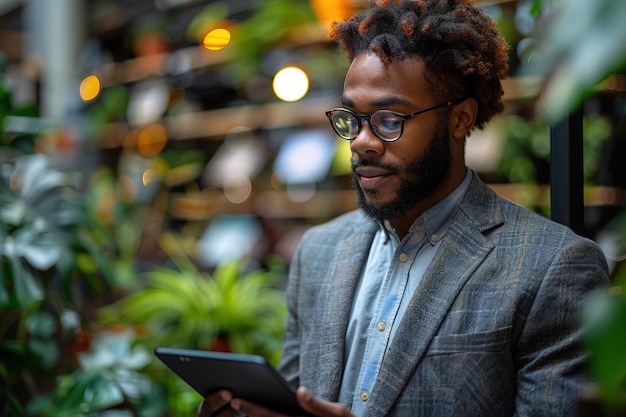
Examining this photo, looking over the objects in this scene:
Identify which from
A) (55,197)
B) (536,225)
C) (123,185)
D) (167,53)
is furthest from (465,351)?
(167,53)

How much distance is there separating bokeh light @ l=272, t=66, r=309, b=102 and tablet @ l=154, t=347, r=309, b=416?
3926mm

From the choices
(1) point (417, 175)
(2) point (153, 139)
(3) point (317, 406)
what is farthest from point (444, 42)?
(2) point (153, 139)

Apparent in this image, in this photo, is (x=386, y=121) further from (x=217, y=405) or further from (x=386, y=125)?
(x=217, y=405)

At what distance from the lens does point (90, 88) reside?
7406 mm

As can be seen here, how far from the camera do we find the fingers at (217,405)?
56.9 inches

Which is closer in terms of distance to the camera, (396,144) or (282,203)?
(396,144)

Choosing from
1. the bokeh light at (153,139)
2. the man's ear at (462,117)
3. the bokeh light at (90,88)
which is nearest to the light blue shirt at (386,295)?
the man's ear at (462,117)

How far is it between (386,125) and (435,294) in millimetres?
331

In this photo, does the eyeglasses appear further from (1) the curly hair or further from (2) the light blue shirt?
(2) the light blue shirt

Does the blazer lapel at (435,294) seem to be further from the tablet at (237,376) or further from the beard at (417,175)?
the tablet at (237,376)

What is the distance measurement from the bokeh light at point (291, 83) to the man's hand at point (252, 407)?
3.92 metres

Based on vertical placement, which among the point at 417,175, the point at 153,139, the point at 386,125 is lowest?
the point at 153,139

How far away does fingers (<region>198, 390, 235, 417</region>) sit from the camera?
1444mm

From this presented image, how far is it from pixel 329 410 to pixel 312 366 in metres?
0.40
